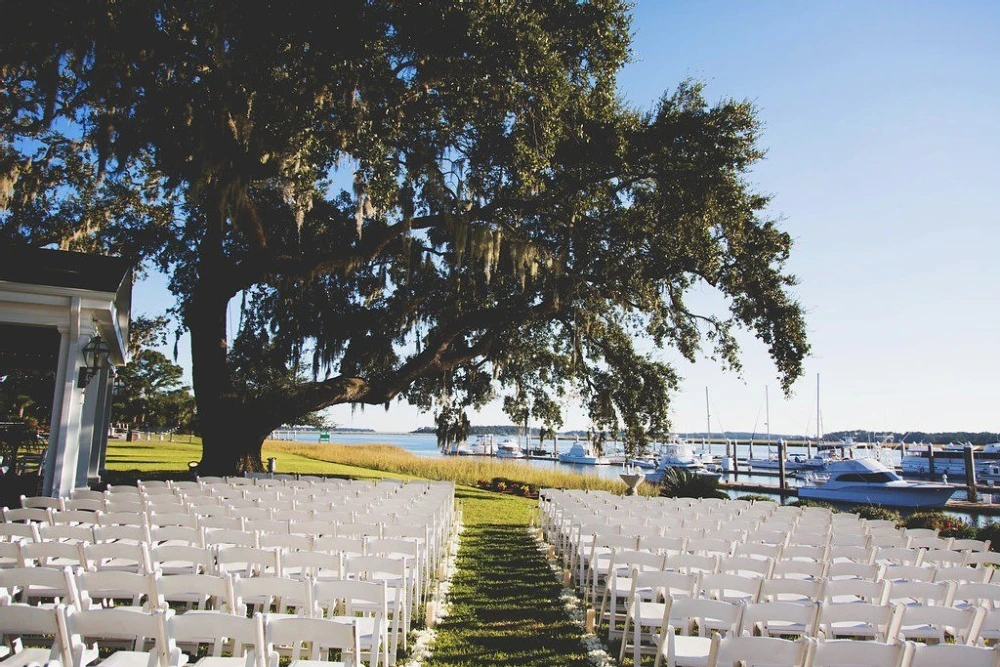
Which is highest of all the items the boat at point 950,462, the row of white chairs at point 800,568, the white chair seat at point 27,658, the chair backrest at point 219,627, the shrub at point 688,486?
the chair backrest at point 219,627

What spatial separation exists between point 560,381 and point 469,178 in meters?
8.30

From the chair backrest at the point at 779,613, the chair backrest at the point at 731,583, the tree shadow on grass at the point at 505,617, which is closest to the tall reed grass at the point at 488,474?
the tree shadow on grass at the point at 505,617

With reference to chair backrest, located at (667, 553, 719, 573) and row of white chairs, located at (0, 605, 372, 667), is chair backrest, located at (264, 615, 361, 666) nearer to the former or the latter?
row of white chairs, located at (0, 605, 372, 667)

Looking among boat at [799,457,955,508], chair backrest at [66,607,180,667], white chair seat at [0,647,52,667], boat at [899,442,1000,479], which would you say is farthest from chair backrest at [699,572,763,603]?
boat at [899,442,1000,479]

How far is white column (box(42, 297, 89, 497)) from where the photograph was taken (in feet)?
27.0

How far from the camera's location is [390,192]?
11.0 m

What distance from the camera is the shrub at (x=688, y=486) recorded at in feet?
54.6

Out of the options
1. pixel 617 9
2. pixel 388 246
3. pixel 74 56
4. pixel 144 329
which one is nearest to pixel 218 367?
pixel 388 246

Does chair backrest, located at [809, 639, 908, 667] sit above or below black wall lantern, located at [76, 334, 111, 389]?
below

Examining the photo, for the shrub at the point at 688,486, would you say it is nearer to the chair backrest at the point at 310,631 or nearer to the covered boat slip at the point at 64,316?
the covered boat slip at the point at 64,316

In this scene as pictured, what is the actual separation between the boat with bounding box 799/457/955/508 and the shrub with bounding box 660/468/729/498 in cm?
1395

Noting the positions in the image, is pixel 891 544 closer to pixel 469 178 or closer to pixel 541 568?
pixel 541 568

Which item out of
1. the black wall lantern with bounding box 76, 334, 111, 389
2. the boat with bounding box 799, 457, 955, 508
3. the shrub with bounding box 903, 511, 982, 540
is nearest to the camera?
the black wall lantern with bounding box 76, 334, 111, 389

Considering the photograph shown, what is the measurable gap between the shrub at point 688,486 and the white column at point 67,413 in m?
13.5
